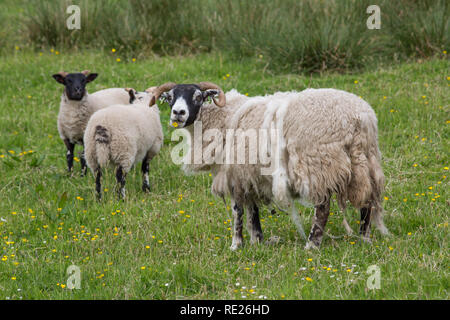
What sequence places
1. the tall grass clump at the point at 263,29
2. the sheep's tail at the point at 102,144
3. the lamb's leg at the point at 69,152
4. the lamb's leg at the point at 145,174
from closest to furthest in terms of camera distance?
1. the sheep's tail at the point at 102,144
2. the lamb's leg at the point at 145,174
3. the lamb's leg at the point at 69,152
4. the tall grass clump at the point at 263,29

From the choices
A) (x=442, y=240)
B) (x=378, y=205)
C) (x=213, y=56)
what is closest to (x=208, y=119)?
(x=378, y=205)

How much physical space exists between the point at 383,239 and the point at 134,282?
7.46 feet

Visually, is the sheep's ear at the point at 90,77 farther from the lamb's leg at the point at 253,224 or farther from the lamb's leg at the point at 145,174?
the lamb's leg at the point at 253,224

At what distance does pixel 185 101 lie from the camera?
575cm

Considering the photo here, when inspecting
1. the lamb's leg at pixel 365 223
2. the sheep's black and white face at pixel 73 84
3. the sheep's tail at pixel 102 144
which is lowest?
the lamb's leg at pixel 365 223

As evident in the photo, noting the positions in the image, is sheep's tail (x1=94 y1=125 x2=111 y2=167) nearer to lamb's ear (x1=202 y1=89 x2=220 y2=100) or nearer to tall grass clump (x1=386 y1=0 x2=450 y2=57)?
lamb's ear (x1=202 y1=89 x2=220 y2=100)

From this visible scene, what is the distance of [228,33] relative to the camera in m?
11.9

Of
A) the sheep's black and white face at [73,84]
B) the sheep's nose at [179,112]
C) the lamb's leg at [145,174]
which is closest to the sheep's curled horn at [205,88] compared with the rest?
the sheep's nose at [179,112]

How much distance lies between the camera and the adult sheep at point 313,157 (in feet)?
16.8

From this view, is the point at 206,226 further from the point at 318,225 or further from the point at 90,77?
the point at 90,77

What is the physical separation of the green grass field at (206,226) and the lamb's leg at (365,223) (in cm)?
14

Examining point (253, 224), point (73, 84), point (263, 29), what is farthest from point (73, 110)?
point (263, 29)
